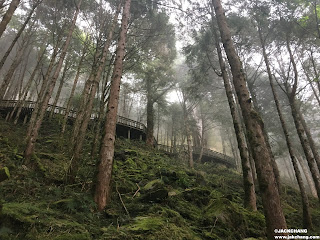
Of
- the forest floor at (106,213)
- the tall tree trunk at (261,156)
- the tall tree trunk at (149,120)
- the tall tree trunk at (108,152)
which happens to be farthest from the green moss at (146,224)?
the tall tree trunk at (149,120)

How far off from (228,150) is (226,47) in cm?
3592

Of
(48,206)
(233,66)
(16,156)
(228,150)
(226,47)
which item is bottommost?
(48,206)

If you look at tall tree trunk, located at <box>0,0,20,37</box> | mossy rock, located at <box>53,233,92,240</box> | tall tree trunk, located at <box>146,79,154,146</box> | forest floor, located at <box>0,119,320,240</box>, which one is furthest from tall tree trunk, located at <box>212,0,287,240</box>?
tall tree trunk, located at <box>146,79,154,146</box>

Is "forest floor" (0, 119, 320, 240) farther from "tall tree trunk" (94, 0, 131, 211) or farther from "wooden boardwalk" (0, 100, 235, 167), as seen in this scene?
"wooden boardwalk" (0, 100, 235, 167)

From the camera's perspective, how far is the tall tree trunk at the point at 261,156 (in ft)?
9.96

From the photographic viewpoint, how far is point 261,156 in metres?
3.55

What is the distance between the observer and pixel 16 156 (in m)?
6.57

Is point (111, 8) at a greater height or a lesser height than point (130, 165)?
greater

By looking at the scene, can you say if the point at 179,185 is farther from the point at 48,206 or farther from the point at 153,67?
the point at 153,67

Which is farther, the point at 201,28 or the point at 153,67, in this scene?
the point at 153,67

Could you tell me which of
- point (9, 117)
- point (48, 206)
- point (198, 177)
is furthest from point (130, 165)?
point (9, 117)

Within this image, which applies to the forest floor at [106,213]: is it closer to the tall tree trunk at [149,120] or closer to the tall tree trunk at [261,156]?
the tall tree trunk at [261,156]

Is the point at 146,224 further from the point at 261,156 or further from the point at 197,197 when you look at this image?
the point at 197,197

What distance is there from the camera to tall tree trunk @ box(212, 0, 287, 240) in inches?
119
